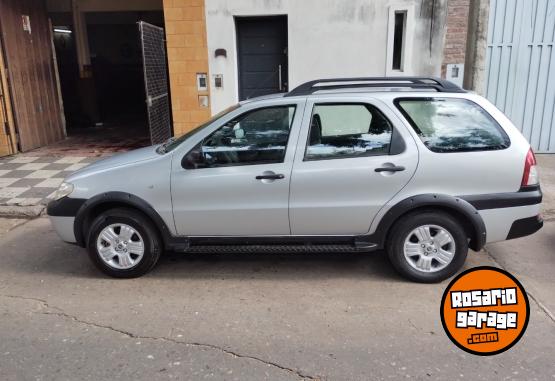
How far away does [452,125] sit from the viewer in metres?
4.14

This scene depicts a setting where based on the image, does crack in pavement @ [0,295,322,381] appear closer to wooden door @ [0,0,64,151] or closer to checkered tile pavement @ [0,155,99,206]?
checkered tile pavement @ [0,155,99,206]

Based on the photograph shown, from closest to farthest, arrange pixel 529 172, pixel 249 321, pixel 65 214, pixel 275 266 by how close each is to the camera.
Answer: pixel 249 321, pixel 529 172, pixel 65 214, pixel 275 266

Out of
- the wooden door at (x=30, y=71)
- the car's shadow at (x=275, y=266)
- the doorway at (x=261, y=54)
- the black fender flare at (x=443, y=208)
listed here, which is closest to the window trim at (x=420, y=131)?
the black fender flare at (x=443, y=208)

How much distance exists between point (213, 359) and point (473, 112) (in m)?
2.89

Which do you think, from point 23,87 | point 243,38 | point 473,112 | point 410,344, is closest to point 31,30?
point 23,87

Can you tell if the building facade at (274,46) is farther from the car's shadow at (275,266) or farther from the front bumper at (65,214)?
the front bumper at (65,214)

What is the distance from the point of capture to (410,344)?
333 centimetres

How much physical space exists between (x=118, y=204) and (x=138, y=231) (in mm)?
302

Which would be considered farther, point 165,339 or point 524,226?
point 524,226

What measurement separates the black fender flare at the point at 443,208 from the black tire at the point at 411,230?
72 mm

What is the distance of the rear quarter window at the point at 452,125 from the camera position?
408cm

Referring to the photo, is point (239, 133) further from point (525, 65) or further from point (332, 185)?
point (525, 65)

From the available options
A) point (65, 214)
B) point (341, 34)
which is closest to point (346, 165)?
point (65, 214)

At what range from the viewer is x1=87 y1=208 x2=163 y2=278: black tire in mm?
4312
